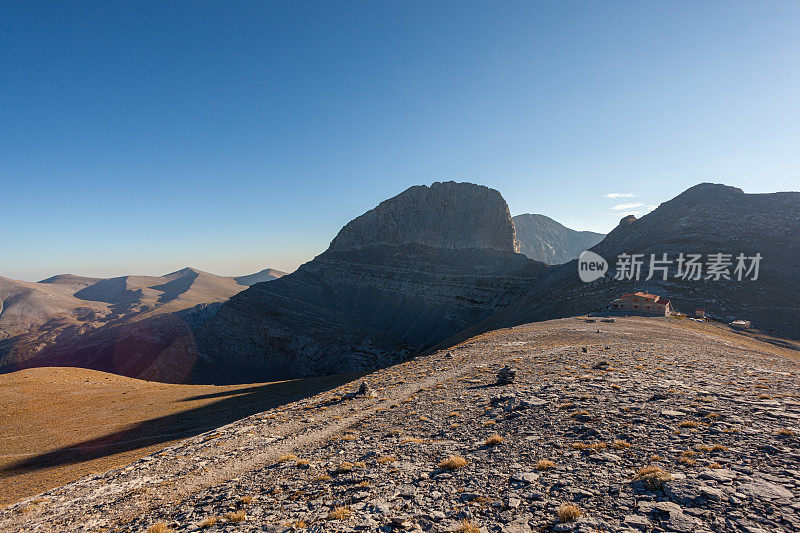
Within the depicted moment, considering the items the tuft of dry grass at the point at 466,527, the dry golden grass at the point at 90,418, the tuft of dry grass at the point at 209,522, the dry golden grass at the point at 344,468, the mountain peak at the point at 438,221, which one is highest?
the mountain peak at the point at 438,221

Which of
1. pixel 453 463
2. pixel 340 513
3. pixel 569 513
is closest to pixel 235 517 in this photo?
pixel 340 513

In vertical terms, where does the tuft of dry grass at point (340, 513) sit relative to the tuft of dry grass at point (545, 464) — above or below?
below

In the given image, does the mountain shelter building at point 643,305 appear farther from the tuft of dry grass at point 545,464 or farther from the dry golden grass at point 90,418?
the tuft of dry grass at point 545,464

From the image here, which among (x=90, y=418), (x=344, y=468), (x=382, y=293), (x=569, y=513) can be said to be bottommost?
(x=90, y=418)

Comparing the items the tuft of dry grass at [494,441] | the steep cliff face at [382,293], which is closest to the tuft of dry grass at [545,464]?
the tuft of dry grass at [494,441]

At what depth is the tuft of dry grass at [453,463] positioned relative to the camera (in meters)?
10.3

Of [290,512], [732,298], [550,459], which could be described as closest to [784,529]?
[550,459]

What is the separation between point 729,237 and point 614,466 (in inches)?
4663

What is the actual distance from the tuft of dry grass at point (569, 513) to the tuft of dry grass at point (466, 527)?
1891 millimetres

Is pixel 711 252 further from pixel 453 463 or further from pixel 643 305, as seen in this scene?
pixel 453 463

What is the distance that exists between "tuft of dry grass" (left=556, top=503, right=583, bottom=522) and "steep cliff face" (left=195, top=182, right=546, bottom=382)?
107265mm

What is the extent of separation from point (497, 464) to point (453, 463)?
143 centimetres

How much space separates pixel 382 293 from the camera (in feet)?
514

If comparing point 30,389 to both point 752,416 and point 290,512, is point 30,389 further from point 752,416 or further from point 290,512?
point 752,416
